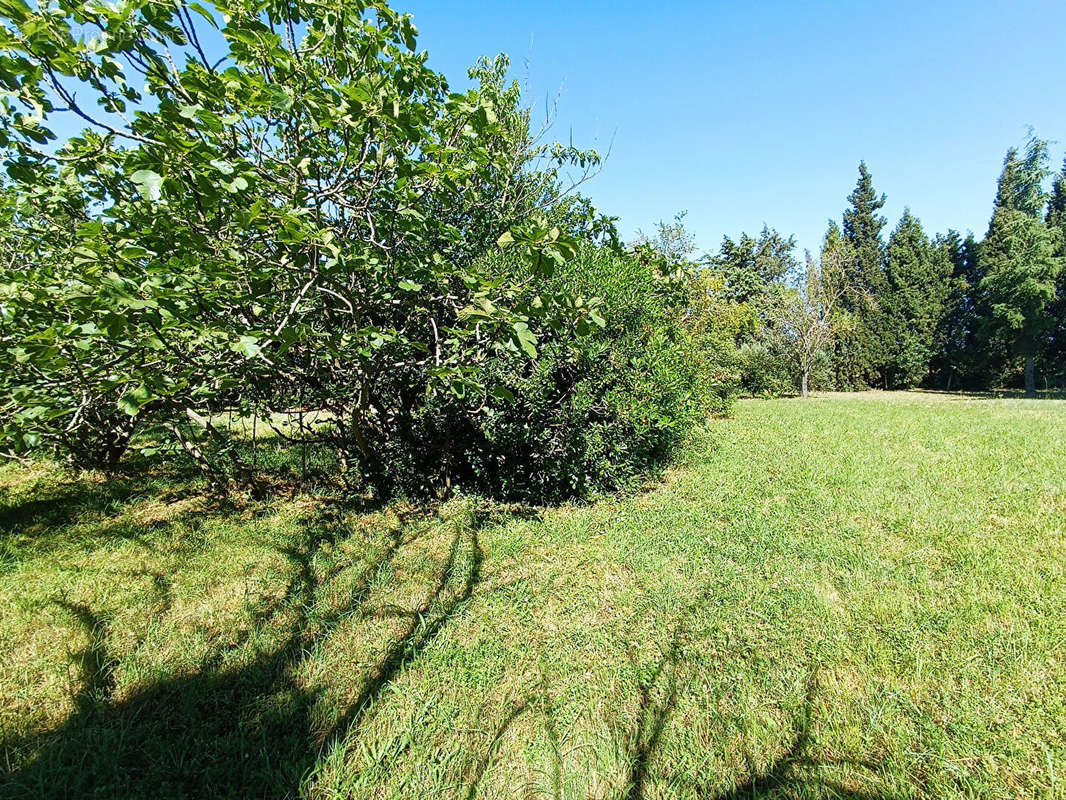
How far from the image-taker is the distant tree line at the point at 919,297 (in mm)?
20078

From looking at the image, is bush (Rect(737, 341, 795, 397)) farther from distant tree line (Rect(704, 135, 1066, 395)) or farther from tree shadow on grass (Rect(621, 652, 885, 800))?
tree shadow on grass (Rect(621, 652, 885, 800))

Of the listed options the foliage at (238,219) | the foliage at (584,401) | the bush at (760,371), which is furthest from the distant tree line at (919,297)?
the foliage at (238,219)

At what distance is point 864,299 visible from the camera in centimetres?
2759

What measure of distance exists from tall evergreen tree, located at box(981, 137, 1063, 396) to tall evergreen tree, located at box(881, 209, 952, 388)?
9.54 feet

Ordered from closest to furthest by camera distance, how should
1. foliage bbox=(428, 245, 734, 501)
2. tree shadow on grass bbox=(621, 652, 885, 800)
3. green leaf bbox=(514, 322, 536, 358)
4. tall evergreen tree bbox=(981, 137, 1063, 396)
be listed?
tree shadow on grass bbox=(621, 652, 885, 800), green leaf bbox=(514, 322, 536, 358), foliage bbox=(428, 245, 734, 501), tall evergreen tree bbox=(981, 137, 1063, 396)

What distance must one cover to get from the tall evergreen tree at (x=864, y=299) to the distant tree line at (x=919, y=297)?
0.07 m

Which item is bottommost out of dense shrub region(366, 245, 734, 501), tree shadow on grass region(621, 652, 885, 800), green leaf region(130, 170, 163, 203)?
tree shadow on grass region(621, 652, 885, 800)

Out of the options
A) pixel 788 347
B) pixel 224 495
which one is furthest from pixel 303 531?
pixel 788 347

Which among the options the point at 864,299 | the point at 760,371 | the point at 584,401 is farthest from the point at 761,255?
the point at 584,401

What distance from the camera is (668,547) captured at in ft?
11.0

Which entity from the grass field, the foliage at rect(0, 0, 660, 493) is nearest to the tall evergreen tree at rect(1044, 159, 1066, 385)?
the grass field

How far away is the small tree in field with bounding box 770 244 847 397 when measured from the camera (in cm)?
1989

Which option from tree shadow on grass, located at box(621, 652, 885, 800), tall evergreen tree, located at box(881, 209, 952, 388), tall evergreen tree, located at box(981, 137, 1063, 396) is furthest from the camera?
tall evergreen tree, located at box(881, 209, 952, 388)

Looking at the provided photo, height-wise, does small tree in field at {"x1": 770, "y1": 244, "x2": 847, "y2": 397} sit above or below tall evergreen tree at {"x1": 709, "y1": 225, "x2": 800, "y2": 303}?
below
